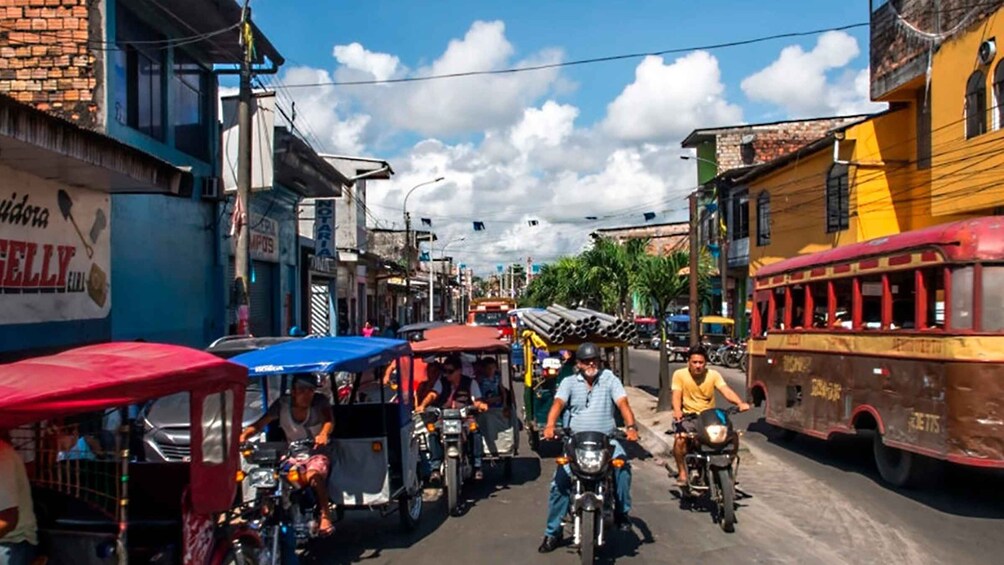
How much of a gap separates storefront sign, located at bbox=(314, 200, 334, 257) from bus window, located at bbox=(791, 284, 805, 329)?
17917 mm

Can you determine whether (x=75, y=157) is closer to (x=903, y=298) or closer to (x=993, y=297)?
(x=903, y=298)

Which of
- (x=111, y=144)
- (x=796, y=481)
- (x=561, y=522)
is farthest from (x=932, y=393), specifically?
(x=111, y=144)

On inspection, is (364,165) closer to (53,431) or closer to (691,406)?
(691,406)

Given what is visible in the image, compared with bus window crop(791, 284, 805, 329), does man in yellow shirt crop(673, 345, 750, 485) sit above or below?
below

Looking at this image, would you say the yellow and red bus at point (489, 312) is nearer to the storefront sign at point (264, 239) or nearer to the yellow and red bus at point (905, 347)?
the storefront sign at point (264, 239)

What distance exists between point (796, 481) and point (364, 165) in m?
37.6

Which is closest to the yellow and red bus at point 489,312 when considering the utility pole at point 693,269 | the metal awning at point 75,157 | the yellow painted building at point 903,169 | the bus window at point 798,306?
the yellow painted building at point 903,169

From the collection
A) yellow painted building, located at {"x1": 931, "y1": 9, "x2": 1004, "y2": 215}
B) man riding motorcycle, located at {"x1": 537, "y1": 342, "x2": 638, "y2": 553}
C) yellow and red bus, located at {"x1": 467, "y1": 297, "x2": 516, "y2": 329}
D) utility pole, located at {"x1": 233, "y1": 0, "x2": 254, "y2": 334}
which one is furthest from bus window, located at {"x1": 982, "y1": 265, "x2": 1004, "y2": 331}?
yellow and red bus, located at {"x1": 467, "y1": 297, "x2": 516, "y2": 329}

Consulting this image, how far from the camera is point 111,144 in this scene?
30.0 ft

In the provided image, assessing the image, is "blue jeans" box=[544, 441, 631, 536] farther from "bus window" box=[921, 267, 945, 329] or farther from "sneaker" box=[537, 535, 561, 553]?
"bus window" box=[921, 267, 945, 329]

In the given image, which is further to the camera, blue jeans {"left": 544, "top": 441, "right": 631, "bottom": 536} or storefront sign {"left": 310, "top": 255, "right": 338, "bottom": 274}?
storefront sign {"left": 310, "top": 255, "right": 338, "bottom": 274}

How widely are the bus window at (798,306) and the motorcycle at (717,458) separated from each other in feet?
15.3

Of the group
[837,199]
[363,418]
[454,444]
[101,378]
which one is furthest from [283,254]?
[101,378]

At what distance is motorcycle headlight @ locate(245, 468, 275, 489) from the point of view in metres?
6.12
